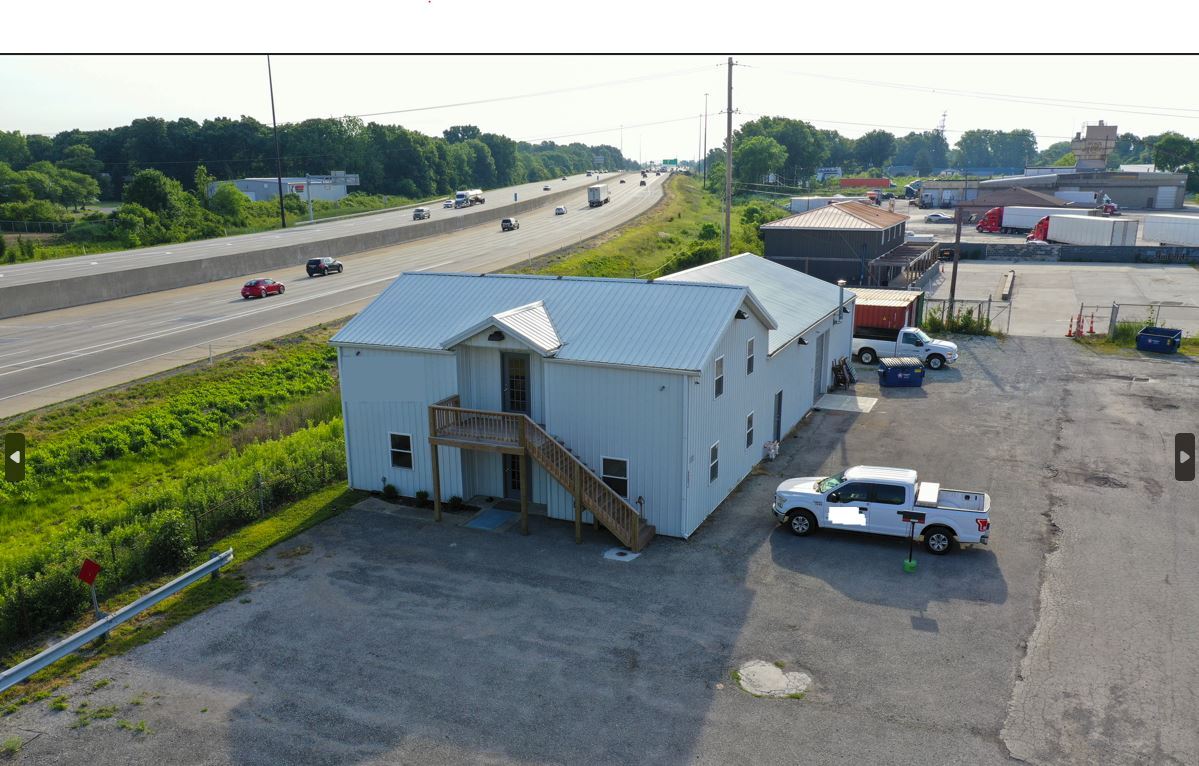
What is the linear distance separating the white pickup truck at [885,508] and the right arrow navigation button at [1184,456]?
5.92 metres

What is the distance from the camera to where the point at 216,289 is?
56.1 meters

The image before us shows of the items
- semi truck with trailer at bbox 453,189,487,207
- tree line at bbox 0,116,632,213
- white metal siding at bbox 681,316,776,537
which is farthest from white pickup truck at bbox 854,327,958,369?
tree line at bbox 0,116,632,213

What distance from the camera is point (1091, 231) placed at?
7725 centimetres

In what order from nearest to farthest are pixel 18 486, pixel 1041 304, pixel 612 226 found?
pixel 18 486 → pixel 1041 304 → pixel 612 226

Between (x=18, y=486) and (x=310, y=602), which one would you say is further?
(x=18, y=486)

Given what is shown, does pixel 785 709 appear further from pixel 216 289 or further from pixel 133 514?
pixel 216 289

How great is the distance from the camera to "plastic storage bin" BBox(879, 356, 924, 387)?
35.5 m

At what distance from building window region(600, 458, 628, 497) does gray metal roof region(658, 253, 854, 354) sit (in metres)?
7.83

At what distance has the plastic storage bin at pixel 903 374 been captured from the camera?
3547 centimetres

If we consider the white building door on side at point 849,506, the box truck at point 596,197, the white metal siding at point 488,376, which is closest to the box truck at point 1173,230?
the box truck at point 596,197

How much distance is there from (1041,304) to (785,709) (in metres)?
48.2

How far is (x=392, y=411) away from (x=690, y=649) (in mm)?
11565

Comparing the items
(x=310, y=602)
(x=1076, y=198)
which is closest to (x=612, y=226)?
(x=1076, y=198)

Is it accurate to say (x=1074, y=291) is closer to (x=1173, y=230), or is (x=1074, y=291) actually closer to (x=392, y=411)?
(x=1173, y=230)
